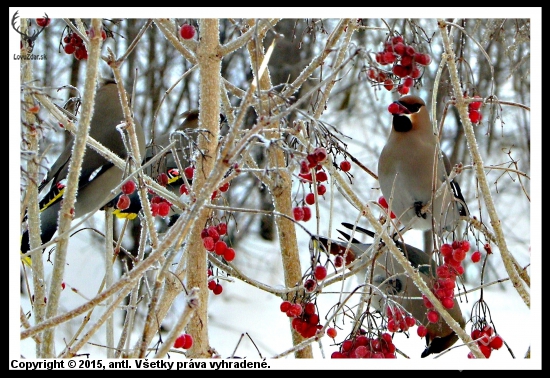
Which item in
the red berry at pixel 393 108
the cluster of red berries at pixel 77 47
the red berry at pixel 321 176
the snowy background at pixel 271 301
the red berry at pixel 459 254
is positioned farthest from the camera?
the red berry at pixel 393 108

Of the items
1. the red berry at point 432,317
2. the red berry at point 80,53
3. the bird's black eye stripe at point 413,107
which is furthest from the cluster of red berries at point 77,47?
the bird's black eye stripe at point 413,107

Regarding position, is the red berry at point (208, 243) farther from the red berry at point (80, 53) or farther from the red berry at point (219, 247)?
the red berry at point (80, 53)

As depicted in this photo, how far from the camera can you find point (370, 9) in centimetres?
148

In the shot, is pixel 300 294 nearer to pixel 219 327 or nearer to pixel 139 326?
pixel 219 327

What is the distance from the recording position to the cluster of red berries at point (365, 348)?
5.05 feet

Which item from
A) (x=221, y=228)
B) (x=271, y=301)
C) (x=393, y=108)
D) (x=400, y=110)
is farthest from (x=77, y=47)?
(x=271, y=301)

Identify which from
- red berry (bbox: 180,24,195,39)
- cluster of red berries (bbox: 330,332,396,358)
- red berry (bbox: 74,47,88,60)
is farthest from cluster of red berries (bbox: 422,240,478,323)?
red berry (bbox: 74,47,88,60)

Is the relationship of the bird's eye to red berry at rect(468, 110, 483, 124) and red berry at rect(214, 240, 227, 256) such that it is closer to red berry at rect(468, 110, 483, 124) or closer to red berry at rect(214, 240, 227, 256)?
red berry at rect(468, 110, 483, 124)

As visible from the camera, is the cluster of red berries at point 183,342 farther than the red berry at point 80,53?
No

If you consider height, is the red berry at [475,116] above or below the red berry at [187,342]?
above

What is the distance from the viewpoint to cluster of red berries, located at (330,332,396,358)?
5.05 ft
